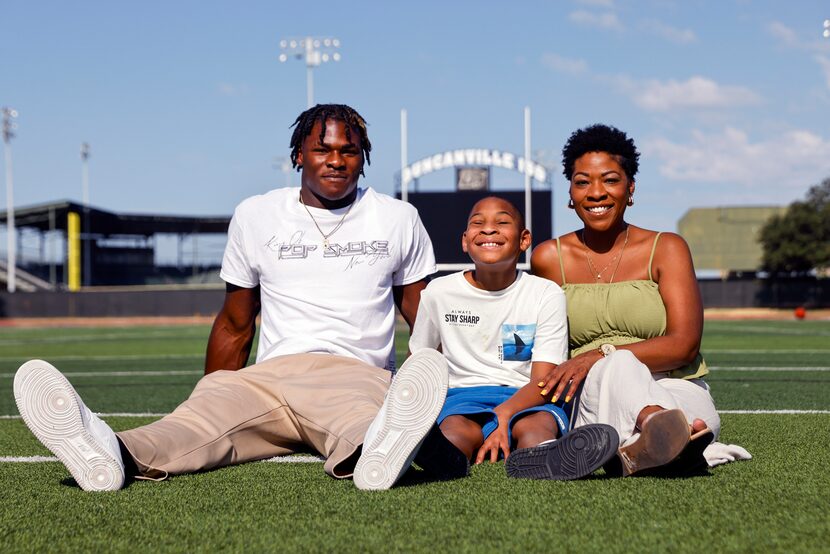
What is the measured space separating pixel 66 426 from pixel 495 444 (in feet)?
4.70

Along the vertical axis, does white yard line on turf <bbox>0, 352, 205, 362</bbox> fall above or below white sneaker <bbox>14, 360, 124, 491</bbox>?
below

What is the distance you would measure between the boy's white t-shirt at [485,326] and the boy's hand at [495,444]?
1.08 feet

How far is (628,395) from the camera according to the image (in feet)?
9.40

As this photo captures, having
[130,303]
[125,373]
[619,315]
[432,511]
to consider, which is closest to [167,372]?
[125,373]

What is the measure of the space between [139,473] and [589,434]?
146cm

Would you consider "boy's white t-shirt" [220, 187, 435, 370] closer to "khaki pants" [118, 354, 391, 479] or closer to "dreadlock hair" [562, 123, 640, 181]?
"khaki pants" [118, 354, 391, 479]

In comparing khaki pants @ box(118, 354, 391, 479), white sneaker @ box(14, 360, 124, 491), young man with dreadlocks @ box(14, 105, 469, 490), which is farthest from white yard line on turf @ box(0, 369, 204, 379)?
white sneaker @ box(14, 360, 124, 491)

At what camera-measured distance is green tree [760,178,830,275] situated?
40.0 metres

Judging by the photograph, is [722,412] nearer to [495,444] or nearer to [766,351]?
[495,444]

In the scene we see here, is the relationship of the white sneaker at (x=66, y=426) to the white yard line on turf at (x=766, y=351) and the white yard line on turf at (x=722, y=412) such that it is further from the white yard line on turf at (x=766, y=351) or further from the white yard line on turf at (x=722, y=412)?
the white yard line on turf at (x=766, y=351)

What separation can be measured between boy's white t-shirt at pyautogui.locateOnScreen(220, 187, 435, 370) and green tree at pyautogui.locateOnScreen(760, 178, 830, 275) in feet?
132

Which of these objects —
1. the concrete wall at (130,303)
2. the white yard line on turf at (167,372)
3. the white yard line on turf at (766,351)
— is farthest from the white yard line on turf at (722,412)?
the concrete wall at (130,303)

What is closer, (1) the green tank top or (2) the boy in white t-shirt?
(2) the boy in white t-shirt

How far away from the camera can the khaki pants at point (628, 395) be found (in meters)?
→ 2.84
